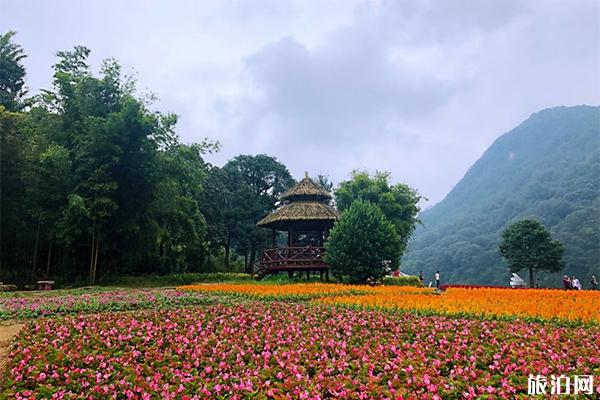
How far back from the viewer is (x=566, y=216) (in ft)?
155

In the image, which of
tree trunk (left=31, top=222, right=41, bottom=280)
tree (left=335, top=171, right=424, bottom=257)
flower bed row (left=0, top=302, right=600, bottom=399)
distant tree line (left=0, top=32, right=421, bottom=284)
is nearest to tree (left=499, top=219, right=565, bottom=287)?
tree (left=335, top=171, right=424, bottom=257)

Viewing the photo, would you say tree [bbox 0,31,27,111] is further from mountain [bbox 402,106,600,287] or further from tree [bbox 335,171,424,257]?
mountain [bbox 402,106,600,287]

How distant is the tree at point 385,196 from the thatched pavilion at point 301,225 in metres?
9.81

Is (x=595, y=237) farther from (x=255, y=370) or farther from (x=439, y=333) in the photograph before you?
(x=255, y=370)

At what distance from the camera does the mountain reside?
1752 inches

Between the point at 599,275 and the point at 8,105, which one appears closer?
the point at 8,105

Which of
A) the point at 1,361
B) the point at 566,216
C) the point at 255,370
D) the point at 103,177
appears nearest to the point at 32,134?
the point at 103,177

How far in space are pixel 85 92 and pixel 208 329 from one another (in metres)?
16.9

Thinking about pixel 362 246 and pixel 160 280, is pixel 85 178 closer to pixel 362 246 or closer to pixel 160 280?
pixel 160 280

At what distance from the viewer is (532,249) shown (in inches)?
1313

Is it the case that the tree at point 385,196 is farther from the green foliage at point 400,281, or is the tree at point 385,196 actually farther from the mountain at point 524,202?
the mountain at point 524,202

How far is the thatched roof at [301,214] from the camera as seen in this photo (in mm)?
21562

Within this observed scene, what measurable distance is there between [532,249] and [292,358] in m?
33.1

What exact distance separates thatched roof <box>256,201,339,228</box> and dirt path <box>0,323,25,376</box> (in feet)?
46.6
